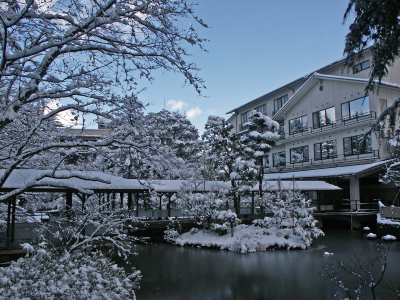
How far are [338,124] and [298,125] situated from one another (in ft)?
16.9

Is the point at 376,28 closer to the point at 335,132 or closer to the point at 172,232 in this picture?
the point at 172,232

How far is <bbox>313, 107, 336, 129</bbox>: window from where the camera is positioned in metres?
28.0

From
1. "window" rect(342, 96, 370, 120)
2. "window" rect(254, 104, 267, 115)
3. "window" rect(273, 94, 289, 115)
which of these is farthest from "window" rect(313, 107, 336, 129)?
"window" rect(254, 104, 267, 115)

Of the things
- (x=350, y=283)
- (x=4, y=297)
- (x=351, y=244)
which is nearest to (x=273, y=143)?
(x=351, y=244)

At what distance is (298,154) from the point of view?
31.9 m

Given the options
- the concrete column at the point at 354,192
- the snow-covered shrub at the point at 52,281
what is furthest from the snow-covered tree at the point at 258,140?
the snow-covered shrub at the point at 52,281

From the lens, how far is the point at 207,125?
24.2 m

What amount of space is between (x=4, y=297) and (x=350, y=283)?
996cm

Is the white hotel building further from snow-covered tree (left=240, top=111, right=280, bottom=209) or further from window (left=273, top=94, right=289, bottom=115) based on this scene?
snow-covered tree (left=240, top=111, right=280, bottom=209)

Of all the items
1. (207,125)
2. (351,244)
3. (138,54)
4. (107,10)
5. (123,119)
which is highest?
(207,125)

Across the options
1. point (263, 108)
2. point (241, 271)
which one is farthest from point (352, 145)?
point (241, 271)

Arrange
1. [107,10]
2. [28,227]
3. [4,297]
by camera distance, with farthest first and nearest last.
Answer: [28,227], [107,10], [4,297]

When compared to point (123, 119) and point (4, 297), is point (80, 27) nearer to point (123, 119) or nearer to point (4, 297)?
point (123, 119)

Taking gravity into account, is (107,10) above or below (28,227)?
above
